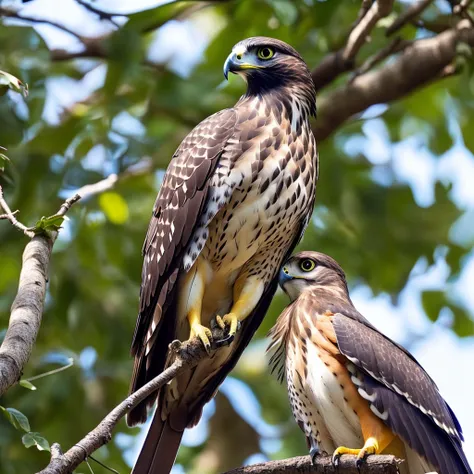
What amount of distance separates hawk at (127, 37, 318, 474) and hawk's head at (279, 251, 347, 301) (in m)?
0.38

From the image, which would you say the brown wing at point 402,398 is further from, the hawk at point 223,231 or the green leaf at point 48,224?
the green leaf at point 48,224

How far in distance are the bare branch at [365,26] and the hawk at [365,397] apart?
5.91ft

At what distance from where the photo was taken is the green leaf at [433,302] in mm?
8297

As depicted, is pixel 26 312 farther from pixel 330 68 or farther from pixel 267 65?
pixel 330 68

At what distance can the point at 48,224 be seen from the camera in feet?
13.4

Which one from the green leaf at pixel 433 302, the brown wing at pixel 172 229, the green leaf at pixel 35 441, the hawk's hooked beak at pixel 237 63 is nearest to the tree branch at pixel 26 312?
the green leaf at pixel 35 441

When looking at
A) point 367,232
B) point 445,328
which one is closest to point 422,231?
point 367,232

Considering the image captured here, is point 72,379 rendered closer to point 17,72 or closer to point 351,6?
point 17,72

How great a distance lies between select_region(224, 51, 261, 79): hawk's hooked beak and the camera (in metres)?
5.07

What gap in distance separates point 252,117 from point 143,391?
5.81 ft

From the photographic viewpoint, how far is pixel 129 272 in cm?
738

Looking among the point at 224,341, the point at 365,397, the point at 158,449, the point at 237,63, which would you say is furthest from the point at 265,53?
the point at 158,449

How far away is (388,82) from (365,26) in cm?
76

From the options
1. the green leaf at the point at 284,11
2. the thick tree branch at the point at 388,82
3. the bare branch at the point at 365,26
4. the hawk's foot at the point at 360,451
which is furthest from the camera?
the thick tree branch at the point at 388,82
